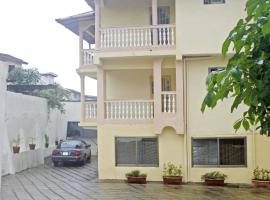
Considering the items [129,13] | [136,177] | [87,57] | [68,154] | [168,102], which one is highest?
[129,13]

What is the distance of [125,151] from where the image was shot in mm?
15977

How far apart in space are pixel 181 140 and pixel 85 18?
7113 millimetres

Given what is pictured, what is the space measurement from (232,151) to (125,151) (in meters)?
4.29

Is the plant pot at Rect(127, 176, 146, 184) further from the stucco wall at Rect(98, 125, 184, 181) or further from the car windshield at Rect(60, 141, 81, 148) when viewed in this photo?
the car windshield at Rect(60, 141, 81, 148)

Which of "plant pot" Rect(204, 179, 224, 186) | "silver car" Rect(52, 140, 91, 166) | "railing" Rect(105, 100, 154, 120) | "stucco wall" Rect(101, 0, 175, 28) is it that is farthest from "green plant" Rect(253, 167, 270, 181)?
"silver car" Rect(52, 140, 91, 166)

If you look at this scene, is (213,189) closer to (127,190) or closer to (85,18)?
(127,190)

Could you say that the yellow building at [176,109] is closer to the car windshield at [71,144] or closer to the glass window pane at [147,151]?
the glass window pane at [147,151]

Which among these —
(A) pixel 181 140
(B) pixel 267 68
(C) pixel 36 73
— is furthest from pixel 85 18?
(B) pixel 267 68

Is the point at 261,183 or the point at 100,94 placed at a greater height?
the point at 100,94

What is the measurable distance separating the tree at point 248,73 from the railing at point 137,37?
1253 centimetres

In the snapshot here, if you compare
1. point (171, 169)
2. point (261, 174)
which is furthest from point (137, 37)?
point (261, 174)

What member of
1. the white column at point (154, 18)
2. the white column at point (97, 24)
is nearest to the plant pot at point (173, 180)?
the white column at point (154, 18)

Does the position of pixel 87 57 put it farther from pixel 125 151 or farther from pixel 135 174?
pixel 135 174

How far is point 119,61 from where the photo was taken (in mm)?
16062
